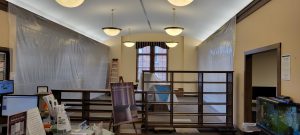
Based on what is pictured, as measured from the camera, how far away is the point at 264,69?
6316 mm

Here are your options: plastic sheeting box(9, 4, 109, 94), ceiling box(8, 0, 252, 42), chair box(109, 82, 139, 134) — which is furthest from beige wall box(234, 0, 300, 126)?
plastic sheeting box(9, 4, 109, 94)

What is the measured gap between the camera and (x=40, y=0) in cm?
643

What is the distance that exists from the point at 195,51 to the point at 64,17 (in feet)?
24.8

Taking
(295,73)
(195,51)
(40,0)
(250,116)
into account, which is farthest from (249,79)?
(195,51)

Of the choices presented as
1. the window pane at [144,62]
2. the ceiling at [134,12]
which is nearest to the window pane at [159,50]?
the window pane at [144,62]

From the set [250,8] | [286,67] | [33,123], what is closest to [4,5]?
[33,123]

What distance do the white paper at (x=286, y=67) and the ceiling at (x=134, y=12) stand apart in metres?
2.07

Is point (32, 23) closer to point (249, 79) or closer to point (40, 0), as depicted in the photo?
point (40, 0)

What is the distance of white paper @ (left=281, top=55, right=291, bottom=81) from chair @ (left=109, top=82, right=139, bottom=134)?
2505 millimetres

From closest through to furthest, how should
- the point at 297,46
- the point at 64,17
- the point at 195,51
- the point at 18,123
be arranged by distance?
the point at 18,123
the point at 297,46
the point at 64,17
the point at 195,51

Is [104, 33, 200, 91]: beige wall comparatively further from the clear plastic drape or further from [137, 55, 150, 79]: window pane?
the clear plastic drape

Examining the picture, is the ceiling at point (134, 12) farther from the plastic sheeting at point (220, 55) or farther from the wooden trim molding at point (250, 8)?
the plastic sheeting at point (220, 55)

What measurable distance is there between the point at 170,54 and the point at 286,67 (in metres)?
10.6

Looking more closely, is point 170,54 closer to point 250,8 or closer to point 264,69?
point 264,69
